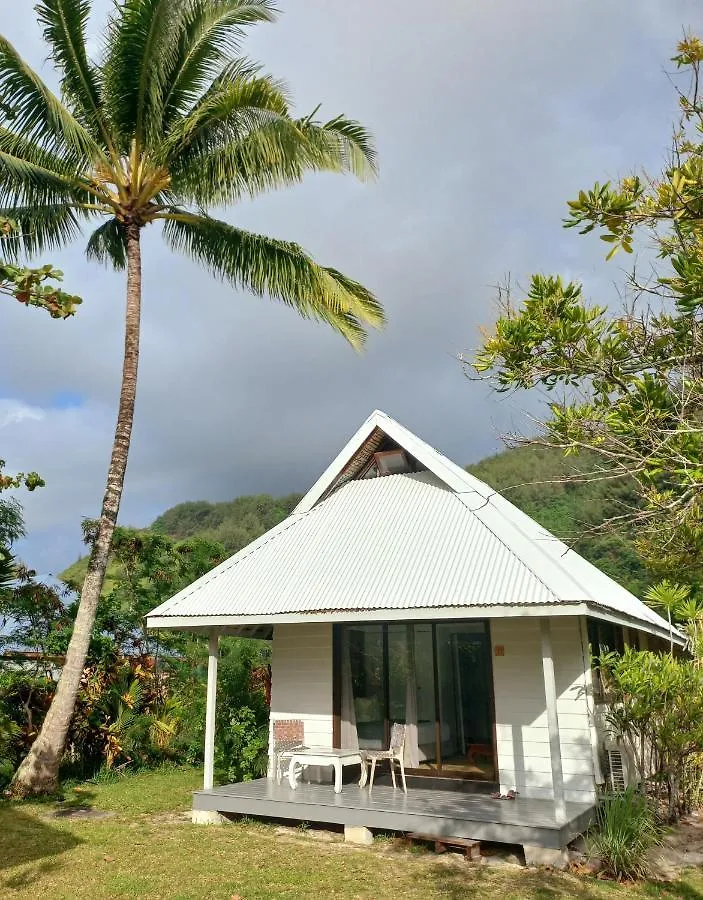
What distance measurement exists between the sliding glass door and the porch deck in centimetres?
58

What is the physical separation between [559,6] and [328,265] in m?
6.56

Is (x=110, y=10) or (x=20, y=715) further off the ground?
(x=110, y=10)

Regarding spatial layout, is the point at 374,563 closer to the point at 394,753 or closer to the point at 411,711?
the point at 411,711

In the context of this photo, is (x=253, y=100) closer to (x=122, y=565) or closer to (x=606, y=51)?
(x=606, y=51)

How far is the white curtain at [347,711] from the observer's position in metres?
10.8

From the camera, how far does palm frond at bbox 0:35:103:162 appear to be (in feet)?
37.2

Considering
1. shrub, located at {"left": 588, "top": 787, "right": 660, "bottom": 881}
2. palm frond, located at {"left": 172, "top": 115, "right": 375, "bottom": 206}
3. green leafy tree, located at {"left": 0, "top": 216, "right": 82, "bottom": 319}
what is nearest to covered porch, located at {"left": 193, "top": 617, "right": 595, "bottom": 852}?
shrub, located at {"left": 588, "top": 787, "right": 660, "bottom": 881}

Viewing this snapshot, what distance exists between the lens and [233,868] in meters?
7.68

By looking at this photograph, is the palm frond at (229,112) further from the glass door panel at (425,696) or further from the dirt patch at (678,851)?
the dirt patch at (678,851)

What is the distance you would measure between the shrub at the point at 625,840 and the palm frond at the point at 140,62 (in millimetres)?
12092

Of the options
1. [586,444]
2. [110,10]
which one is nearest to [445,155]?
[110,10]

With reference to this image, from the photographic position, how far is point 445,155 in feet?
35.9

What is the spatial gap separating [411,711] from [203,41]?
11.6 metres

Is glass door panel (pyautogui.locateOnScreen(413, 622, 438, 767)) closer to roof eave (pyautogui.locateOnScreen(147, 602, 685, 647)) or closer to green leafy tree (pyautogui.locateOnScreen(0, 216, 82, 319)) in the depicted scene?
roof eave (pyautogui.locateOnScreen(147, 602, 685, 647))
